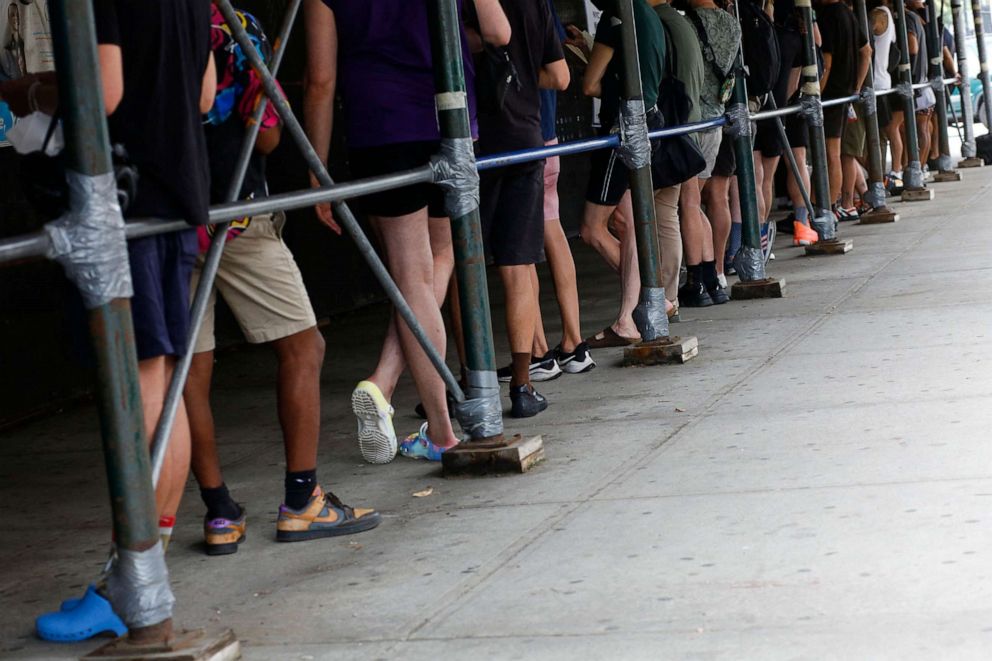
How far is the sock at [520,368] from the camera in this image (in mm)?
6445

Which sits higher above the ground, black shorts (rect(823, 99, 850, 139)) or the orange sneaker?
black shorts (rect(823, 99, 850, 139))

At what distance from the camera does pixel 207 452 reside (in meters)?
4.72

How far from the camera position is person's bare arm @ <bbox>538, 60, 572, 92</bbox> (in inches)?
271

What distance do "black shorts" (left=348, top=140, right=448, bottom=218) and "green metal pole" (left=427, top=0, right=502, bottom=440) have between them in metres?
0.14

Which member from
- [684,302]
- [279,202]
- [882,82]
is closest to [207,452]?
[279,202]

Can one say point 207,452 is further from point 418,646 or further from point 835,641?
point 835,641

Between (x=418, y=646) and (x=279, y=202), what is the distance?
4.27 feet

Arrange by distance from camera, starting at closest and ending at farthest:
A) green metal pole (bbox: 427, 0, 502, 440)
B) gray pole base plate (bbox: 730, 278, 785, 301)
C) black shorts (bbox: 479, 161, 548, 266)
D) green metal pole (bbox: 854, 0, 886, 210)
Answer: green metal pole (bbox: 427, 0, 502, 440)
black shorts (bbox: 479, 161, 548, 266)
gray pole base plate (bbox: 730, 278, 785, 301)
green metal pole (bbox: 854, 0, 886, 210)

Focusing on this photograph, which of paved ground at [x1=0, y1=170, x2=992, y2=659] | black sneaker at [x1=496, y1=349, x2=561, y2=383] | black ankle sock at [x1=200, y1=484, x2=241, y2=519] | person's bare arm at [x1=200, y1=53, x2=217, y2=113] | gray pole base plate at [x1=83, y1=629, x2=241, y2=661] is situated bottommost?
paved ground at [x1=0, y1=170, x2=992, y2=659]

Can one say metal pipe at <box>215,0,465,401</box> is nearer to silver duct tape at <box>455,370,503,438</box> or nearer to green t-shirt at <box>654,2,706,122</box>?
silver duct tape at <box>455,370,503,438</box>

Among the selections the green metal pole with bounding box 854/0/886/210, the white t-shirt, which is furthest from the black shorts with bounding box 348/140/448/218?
the white t-shirt

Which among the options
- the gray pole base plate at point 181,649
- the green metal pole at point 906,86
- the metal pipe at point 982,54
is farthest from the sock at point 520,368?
the metal pipe at point 982,54

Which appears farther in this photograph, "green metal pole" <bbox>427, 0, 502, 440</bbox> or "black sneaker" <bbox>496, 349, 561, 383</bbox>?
"black sneaker" <bbox>496, 349, 561, 383</bbox>

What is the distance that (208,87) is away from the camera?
410 cm
